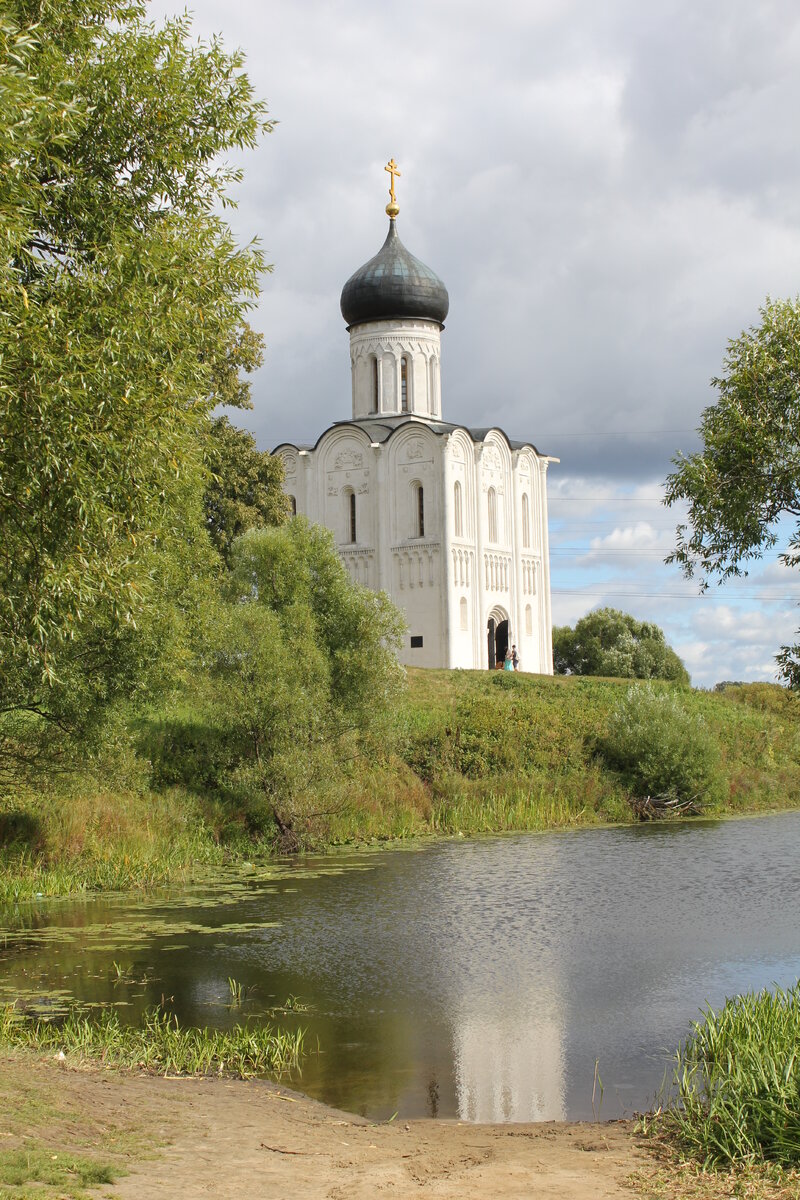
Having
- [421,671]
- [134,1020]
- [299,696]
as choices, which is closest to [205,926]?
[134,1020]

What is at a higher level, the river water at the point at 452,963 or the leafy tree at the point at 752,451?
the leafy tree at the point at 752,451

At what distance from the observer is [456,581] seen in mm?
46625

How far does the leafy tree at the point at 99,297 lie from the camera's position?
9.08m

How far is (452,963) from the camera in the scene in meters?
14.1

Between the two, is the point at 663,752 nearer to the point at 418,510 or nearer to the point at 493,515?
the point at 418,510

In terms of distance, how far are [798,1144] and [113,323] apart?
7.28 metres

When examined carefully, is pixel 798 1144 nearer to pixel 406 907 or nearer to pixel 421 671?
pixel 406 907

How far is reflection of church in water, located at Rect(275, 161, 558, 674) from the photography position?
4666 centimetres

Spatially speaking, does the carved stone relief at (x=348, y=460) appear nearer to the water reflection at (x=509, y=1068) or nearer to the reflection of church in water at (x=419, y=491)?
the reflection of church in water at (x=419, y=491)

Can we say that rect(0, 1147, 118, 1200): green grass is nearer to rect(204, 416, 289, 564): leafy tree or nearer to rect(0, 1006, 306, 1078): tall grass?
rect(0, 1006, 306, 1078): tall grass

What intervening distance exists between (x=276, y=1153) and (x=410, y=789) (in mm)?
20380

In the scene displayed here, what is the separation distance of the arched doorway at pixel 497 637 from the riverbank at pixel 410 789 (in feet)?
25.0

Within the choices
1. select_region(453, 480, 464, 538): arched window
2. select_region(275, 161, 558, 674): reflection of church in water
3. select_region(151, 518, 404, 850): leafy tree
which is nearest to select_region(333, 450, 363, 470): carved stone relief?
select_region(275, 161, 558, 674): reflection of church in water

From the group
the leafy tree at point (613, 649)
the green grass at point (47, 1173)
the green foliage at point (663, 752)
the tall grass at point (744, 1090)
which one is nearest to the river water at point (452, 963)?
the tall grass at point (744, 1090)
